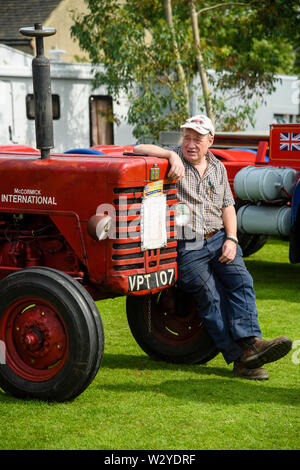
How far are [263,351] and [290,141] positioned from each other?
377 centimetres

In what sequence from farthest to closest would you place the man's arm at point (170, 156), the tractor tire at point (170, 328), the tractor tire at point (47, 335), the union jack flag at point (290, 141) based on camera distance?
the union jack flag at point (290, 141), the tractor tire at point (170, 328), the man's arm at point (170, 156), the tractor tire at point (47, 335)

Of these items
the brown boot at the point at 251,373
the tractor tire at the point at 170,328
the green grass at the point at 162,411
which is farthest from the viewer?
the tractor tire at the point at 170,328

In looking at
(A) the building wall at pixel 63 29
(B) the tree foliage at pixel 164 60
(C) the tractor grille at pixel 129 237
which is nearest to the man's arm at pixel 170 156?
(C) the tractor grille at pixel 129 237

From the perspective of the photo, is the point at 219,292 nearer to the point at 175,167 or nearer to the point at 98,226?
the point at 175,167

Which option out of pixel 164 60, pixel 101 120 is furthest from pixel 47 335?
→ pixel 101 120

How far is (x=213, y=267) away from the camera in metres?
4.87

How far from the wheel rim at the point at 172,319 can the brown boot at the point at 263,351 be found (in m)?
0.39

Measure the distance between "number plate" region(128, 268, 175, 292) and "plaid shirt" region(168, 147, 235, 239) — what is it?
258 millimetres

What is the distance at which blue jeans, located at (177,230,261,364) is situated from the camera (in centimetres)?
473

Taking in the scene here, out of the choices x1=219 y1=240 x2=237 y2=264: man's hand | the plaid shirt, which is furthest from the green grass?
the plaid shirt

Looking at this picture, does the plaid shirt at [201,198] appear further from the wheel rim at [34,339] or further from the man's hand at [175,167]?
the wheel rim at [34,339]

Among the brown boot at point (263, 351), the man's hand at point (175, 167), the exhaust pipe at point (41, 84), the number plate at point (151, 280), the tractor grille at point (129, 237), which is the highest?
the exhaust pipe at point (41, 84)

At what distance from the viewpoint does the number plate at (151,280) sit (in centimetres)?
443

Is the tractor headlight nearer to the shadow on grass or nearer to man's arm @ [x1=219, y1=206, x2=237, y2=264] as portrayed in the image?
man's arm @ [x1=219, y1=206, x2=237, y2=264]
